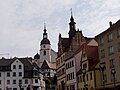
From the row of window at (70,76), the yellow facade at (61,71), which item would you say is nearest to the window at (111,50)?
the row of window at (70,76)

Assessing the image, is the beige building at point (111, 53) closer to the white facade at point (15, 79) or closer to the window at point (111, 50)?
the window at point (111, 50)

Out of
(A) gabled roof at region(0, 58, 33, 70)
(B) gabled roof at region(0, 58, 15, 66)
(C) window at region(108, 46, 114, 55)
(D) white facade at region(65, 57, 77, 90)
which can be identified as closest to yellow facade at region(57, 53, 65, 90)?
(D) white facade at region(65, 57, 77, 90)

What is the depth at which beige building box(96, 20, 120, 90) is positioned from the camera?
59.6 meters

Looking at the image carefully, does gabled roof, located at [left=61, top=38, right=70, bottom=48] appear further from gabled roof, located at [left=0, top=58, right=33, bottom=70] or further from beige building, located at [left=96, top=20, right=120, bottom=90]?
beige building, located at [left=96, top=20, right=120, bottom=90]

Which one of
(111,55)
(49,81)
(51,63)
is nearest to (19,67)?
(49,81)

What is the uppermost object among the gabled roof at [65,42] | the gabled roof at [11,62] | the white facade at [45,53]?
the white facade at [45,53]

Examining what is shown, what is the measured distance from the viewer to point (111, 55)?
204 feet

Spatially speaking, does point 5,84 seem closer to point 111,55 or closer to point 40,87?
point 40,87

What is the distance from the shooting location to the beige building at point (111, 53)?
5958 centimetres

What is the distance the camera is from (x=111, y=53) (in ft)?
204

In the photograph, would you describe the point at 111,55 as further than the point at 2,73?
No

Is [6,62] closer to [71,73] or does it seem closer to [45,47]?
[71,73]

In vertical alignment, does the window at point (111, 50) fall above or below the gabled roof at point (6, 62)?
below

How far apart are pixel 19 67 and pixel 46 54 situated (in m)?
72.1
